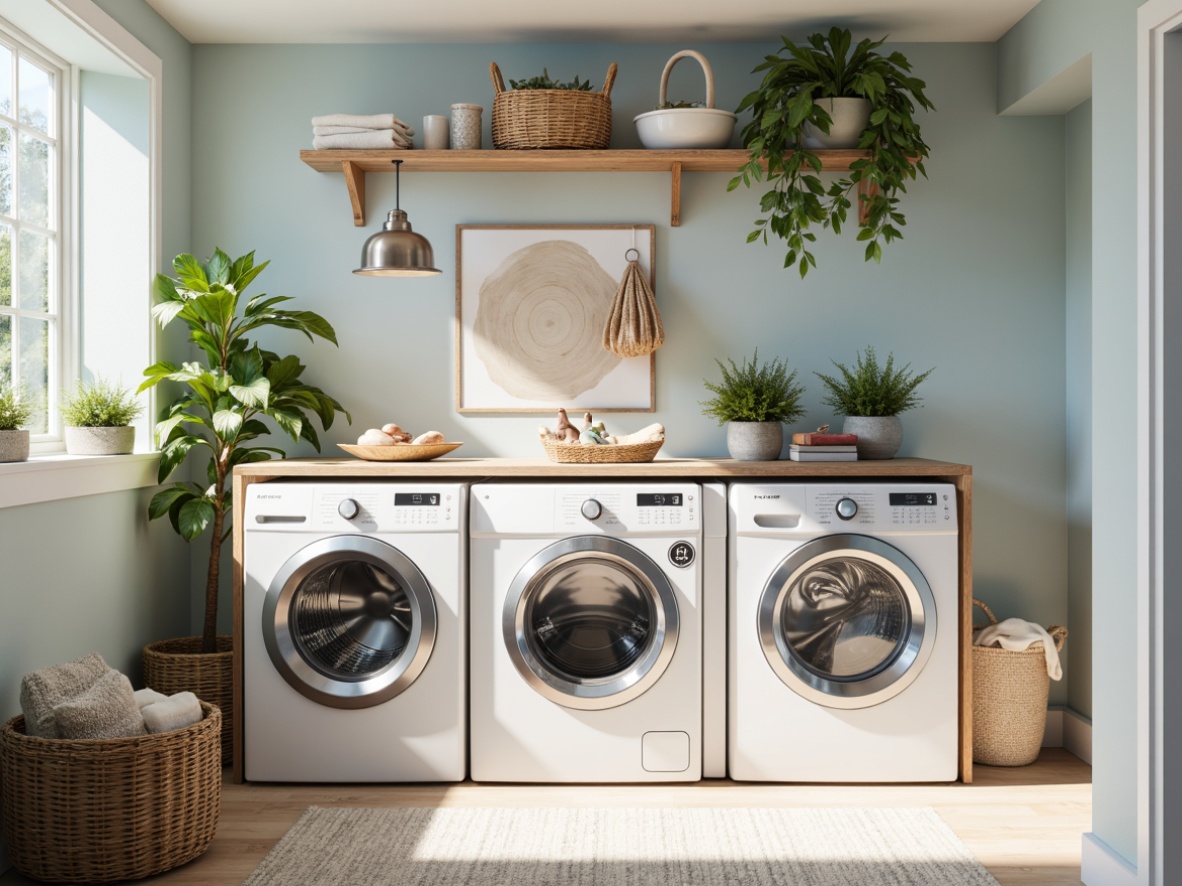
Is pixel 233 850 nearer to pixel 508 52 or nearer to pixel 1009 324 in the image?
pixel 508 52

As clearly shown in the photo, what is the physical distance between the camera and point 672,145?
3.19m

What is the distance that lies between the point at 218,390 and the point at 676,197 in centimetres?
160

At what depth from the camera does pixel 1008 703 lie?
3092 mm

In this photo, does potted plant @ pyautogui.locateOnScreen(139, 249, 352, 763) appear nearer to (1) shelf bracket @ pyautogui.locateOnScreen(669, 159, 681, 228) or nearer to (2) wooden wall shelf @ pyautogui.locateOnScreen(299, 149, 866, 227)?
(2) wooden wall shelf @ pyautogui.locateOnScreen(299, 149, 866, 227)

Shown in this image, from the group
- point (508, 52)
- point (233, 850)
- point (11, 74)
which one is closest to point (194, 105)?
point (11, 74)

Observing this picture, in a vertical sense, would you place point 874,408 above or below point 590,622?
above

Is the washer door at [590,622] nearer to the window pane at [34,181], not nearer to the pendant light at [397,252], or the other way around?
the pendant light at [397,252]

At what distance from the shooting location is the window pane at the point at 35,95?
2.83 m

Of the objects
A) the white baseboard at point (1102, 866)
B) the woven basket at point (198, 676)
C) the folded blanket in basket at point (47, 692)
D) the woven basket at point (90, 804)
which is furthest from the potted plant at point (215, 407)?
the white baseboard at point (1102, 866)

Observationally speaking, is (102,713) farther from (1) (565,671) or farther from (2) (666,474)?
(2) (666,474)

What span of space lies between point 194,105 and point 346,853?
99.3 inches

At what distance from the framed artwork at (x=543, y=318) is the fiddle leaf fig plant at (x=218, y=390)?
522mm

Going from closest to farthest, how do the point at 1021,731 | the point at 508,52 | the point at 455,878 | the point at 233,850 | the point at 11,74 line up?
1. the point at 455,878
2. the point at 233,850
3. the point at 11,74
4. the point at 1021,731
5. the point at 508,52

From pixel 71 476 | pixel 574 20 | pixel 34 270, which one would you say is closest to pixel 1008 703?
pixel 574 20
